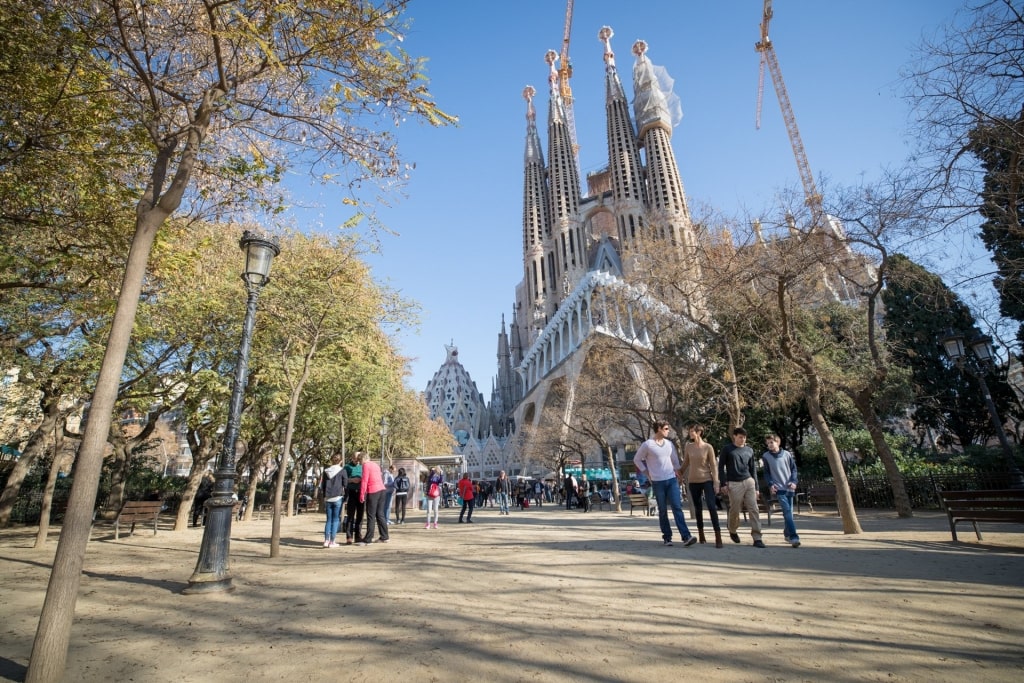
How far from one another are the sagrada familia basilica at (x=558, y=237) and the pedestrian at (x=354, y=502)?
158 feet

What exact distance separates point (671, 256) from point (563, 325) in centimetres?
4756

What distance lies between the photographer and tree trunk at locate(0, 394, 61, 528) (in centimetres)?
1096

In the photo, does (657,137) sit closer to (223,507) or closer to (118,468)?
(118,468)

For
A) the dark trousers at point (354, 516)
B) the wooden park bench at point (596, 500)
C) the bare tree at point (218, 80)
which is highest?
the bare tree at point (218, 80)

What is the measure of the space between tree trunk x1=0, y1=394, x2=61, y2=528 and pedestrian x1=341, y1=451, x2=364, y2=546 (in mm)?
7197

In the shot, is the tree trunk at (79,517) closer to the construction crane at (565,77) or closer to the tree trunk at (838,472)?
the tree trunk at (838,472)

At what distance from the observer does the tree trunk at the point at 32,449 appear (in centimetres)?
1096

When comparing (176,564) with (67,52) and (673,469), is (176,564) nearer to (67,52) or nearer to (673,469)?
(67,52)

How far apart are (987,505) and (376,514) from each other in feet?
30.7

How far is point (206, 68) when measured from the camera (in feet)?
18.3

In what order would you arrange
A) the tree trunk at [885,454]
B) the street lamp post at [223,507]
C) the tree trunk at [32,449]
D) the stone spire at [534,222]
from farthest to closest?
the stone spire at [534,222], the tree trunk at [885,454], the tree trunk at [32,449], the street lamp post at [223,507]

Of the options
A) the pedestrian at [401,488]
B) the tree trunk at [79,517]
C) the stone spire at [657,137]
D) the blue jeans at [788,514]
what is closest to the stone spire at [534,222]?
the stone spire at [657,137]

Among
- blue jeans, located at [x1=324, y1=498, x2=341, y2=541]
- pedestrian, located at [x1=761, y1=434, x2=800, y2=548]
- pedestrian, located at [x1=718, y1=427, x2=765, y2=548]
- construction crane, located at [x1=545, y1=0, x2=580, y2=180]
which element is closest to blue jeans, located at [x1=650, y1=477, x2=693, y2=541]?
pedestrian, located at [x1=718, y1=427, x2=765, y2=548]

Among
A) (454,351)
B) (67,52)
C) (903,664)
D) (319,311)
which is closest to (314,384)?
(319,311)
